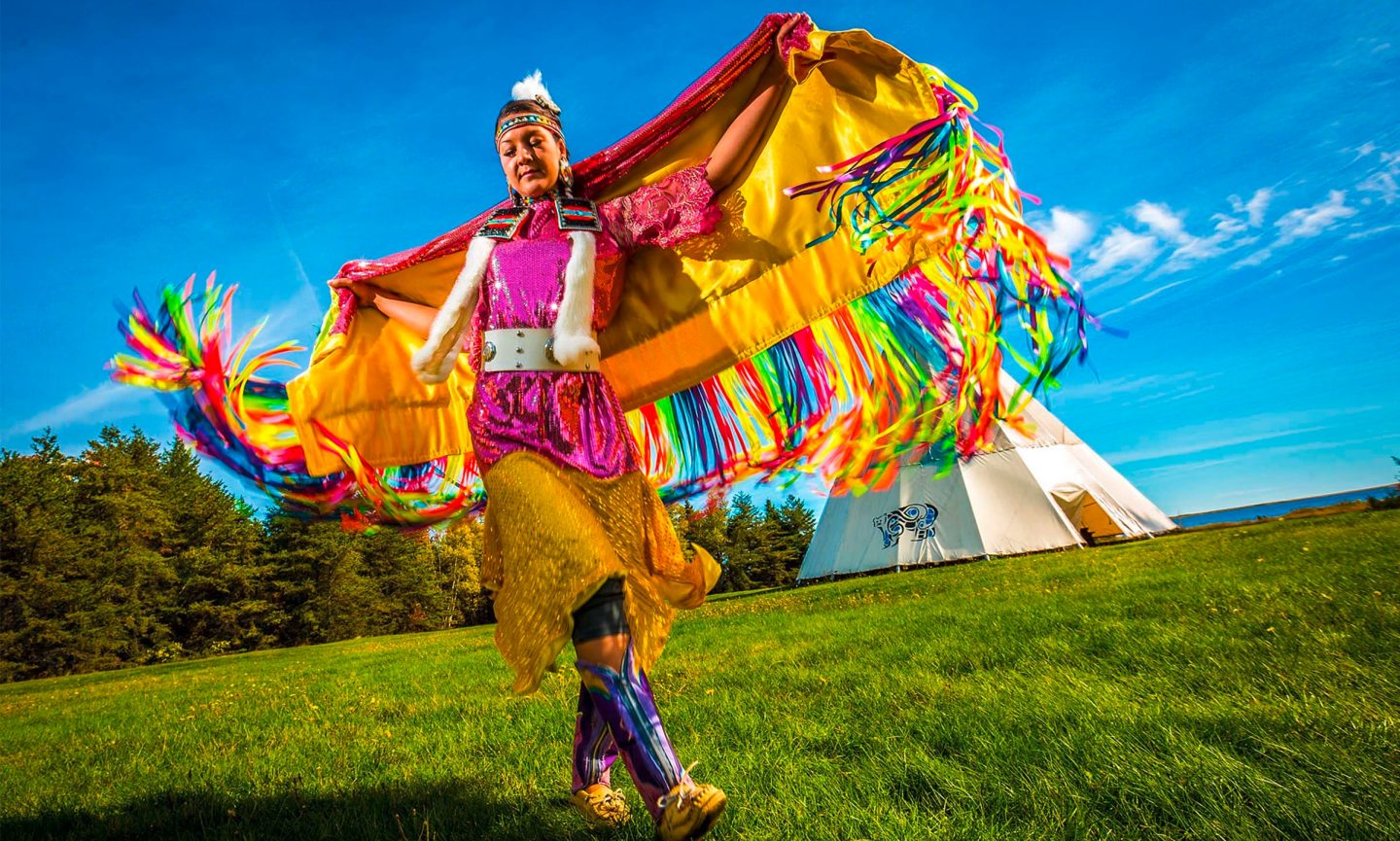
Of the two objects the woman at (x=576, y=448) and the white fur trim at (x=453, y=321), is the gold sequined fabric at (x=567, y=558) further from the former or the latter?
the white fur trim at (x=453, y=321)

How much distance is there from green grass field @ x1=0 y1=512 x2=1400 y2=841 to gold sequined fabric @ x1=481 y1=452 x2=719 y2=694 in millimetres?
671

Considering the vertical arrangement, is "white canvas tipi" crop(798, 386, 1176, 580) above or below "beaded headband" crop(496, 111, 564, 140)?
below

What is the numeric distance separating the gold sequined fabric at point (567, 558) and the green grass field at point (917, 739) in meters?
0.67

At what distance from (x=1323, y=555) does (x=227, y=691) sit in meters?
11.2

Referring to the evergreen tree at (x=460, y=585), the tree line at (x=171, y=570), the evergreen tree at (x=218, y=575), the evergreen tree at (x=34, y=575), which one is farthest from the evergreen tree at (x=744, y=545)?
the evergreen tree at (x=34, y=575)

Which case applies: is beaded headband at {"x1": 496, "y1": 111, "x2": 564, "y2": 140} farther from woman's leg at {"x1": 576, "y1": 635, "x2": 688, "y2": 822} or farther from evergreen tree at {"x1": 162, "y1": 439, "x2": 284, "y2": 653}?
evergreen tree at {"x1": 162, "y1": 439, "x2": 284, "y2": 653}

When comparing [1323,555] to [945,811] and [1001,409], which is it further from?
[945,811]

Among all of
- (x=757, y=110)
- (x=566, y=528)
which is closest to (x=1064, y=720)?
(x=566, y=528)

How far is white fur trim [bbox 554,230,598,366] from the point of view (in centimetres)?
227

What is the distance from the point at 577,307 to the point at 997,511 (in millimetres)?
17630

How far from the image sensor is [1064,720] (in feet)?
8.50

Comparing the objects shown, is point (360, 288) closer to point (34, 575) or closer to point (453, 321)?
point (453, 321)

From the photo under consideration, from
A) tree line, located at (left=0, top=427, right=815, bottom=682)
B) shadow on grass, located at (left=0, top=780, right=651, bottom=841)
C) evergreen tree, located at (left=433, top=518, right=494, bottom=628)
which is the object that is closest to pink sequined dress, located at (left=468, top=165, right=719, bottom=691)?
shadow on grass, located at (left=0, top=780, right=651, bottom=841)

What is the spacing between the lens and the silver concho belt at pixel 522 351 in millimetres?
2305
